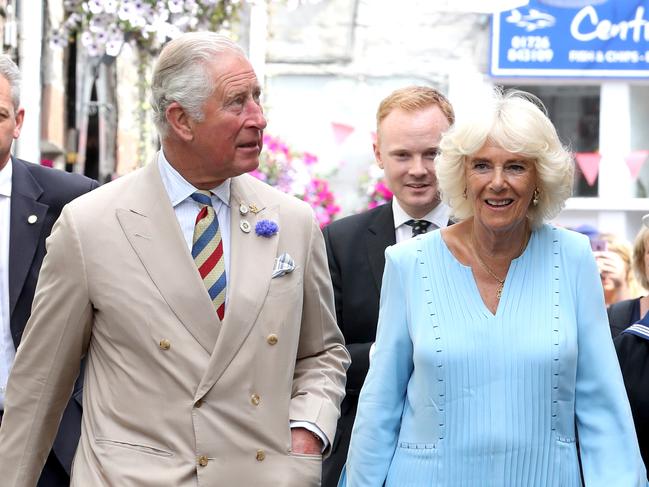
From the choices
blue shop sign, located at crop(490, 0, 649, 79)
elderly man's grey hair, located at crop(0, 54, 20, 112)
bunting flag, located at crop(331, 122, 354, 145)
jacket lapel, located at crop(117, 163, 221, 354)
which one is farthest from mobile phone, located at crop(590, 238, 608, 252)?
jacket lapel, located at crop(117, 163, 221, 354)

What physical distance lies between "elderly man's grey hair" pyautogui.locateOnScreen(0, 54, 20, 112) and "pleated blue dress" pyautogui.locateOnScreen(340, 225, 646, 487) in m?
1.77

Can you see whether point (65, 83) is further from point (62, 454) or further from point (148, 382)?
point (148, 382)

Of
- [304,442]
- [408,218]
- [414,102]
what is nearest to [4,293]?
[304,442]

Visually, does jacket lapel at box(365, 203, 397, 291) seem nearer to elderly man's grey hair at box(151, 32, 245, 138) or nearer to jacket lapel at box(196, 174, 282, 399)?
jacket lapel at box(196, 174, 282, 399)

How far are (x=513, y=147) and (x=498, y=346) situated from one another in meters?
0.58

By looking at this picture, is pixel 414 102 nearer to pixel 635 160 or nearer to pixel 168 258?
pixel 168 258

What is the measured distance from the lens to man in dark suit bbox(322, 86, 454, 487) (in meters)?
5.67

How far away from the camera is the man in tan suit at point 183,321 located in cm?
434

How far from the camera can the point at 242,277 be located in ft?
14.6

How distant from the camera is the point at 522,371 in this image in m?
4.41

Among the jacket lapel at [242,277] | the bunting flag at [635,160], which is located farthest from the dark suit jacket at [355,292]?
the bunting flag at [635,160]

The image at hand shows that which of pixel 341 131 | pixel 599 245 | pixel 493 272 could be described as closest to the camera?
pixel 493 272

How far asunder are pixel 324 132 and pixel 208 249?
825cm

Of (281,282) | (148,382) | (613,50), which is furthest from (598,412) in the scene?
(613,50)
